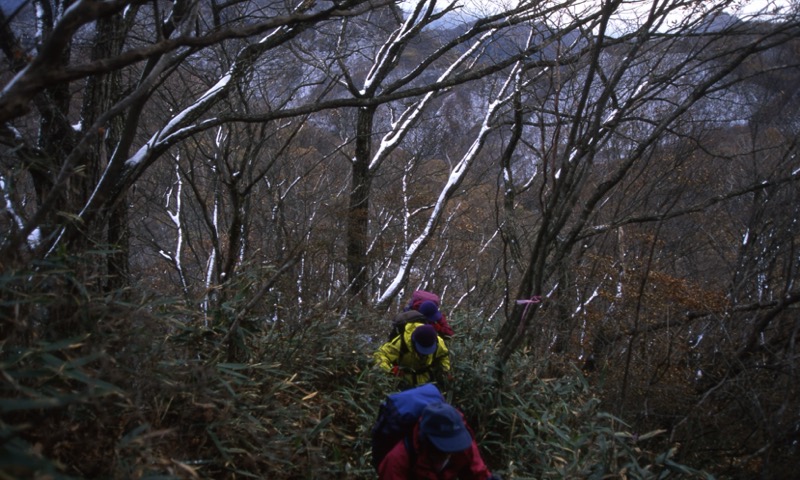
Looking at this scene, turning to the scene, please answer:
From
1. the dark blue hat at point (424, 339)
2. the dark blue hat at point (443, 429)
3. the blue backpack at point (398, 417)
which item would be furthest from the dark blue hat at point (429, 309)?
the dark blue hat at point (443, 429)

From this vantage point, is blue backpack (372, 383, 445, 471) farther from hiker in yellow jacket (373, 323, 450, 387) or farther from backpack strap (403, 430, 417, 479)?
hiker in yellow jacket (373, 323, 450, 387)

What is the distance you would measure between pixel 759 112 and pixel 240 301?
9500 mm

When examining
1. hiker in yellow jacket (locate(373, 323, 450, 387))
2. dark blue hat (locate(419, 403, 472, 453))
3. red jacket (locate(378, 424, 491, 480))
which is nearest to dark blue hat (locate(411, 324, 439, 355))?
hiker in yellow jacket (locate(373, 323, 450, 387))

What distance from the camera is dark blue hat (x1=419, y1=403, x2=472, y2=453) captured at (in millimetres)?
2812

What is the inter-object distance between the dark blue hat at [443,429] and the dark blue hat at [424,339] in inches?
67.6

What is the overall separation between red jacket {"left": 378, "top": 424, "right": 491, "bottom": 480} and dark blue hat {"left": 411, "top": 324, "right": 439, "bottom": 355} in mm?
1581

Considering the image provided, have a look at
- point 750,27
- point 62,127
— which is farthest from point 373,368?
point 750,27

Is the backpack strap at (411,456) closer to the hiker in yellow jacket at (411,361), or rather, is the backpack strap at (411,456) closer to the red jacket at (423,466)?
the red jacket at (423,466)

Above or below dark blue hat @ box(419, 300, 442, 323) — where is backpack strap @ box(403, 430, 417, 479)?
below

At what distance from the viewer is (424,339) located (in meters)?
4.61

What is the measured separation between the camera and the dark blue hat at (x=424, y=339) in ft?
15.1

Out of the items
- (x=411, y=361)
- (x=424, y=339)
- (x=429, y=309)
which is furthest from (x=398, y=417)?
(x=429, y=309)

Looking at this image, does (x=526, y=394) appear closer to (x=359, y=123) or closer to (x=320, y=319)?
(x=320, y=319)

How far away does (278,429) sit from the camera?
11.1 ft
